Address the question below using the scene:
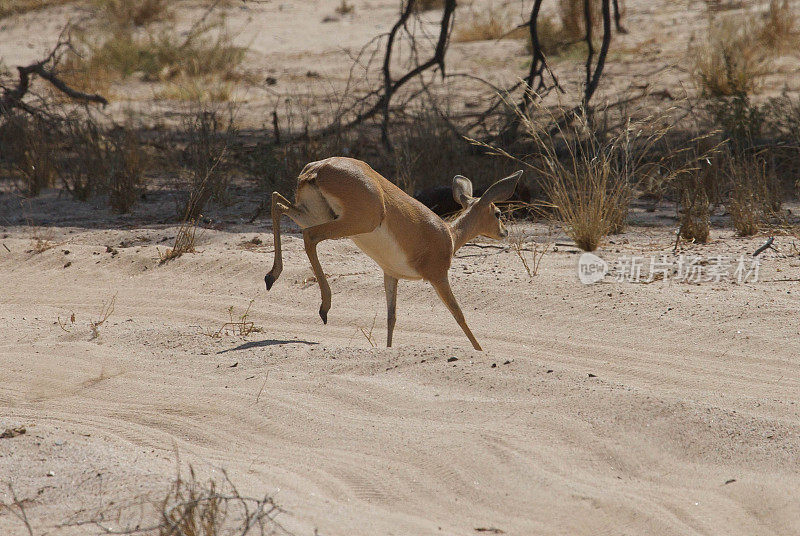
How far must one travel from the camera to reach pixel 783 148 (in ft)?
36.7

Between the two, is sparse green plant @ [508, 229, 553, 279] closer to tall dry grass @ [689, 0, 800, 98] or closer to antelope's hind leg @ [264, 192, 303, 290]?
antelope's hind leg @ [264, 192, 303, 290]

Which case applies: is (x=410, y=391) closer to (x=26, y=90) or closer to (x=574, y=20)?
(x=26, y=90)

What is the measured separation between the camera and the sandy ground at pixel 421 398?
4.00 metres

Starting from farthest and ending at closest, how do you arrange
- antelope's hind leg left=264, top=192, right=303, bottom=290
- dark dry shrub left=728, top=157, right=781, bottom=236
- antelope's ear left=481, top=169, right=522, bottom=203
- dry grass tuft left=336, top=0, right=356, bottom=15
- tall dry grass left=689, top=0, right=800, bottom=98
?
dry grass tuft left=336, top=0, right=356, bottom=15 → tall dry grass left=689, top=0, right=800, bottom=98 → dark dry shrub left=728, top=157, right=781, bottom=236 → antelope's ear left=481, top=169, right=522, bottom=203 → antelope's hind leg left=264, top=192, right=303, bottom=290

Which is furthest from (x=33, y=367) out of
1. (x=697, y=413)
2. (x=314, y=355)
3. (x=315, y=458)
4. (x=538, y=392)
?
(x=697, y=413)

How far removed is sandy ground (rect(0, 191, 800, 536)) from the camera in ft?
13.1

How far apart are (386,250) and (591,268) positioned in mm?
2761

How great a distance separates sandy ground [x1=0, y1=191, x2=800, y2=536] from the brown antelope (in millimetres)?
552

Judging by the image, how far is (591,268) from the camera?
8.03 m

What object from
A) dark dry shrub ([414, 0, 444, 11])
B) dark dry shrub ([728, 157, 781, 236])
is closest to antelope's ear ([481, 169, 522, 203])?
dark dry shrub ([728, 157, 781, 236])

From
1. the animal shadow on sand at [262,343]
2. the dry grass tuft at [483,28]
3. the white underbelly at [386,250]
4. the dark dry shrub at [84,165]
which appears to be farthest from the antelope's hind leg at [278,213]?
the dry grass tuft at [483,28]

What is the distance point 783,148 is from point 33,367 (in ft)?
29.8

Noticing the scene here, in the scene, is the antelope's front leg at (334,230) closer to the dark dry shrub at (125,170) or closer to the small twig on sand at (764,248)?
the small twig on sand at (764,248)

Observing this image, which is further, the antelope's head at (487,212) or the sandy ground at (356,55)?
the sandy ground at (356,55)
